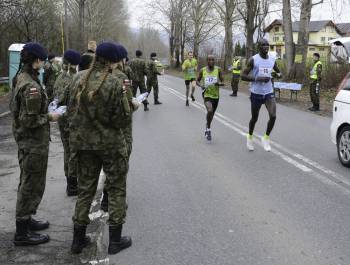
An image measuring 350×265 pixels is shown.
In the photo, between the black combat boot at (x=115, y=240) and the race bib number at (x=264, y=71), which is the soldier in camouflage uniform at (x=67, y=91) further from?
the race bib number at (x=264, y=71)

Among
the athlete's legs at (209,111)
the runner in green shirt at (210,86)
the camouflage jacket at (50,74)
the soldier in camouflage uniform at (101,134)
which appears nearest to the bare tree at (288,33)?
the runner in green shirt at (210,86)

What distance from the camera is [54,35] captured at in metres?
36.9

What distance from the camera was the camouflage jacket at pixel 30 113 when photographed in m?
4.20

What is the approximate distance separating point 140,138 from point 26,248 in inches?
242

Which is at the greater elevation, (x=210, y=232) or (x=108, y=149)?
(x=108, y=149)

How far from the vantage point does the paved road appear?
4.31 m

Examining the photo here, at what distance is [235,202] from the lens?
580 cm

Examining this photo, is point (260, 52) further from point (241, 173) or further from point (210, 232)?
point (210, 232)

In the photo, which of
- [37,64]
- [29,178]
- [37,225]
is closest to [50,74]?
[37,225]

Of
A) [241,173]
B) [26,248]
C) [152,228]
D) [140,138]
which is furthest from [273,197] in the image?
[140,138]

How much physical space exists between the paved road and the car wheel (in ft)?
0.47

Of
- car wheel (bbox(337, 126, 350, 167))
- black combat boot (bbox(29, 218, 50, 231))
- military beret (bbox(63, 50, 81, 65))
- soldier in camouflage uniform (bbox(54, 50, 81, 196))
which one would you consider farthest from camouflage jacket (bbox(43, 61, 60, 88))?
car wheel (bbox(337, 126, 350, 167))

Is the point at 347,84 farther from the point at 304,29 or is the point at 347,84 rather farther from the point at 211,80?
the point at 304,29

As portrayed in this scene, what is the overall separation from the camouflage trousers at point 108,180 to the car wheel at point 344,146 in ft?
14.8
